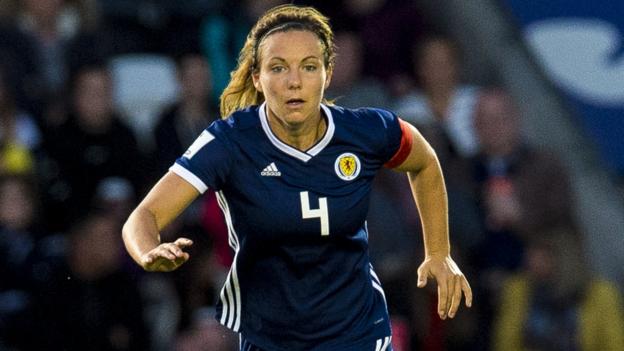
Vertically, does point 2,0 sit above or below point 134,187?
above

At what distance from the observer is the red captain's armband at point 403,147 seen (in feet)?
17.2

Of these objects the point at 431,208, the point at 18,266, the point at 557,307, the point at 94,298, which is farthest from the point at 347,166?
the point at 557,307

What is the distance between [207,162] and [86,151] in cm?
380

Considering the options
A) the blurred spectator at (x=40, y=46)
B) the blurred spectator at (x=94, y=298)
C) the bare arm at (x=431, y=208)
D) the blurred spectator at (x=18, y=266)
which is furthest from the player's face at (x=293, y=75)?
the blurred spectator at (x=40, y=46)

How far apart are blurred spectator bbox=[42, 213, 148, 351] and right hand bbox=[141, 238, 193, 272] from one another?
3.88m

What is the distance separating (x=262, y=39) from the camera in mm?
5066

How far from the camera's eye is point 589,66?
9.87 metres

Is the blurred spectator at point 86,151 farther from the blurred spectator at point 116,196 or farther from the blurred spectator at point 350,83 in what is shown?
the blurred spectator at point 350,83

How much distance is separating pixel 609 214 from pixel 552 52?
1.10m

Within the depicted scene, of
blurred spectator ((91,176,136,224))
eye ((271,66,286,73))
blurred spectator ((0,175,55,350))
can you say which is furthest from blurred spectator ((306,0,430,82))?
eye ((271,66,286,73))

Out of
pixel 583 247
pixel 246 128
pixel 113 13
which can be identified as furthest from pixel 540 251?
pixel 246 128

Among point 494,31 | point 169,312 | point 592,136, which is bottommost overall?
point 169,312

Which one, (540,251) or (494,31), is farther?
(494,31)

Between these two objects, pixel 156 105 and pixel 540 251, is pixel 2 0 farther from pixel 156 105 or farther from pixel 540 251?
pixel 540 251
